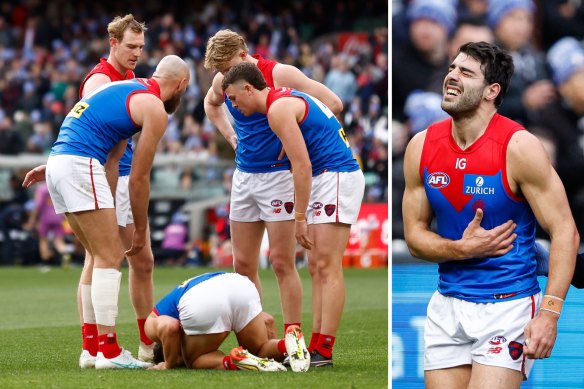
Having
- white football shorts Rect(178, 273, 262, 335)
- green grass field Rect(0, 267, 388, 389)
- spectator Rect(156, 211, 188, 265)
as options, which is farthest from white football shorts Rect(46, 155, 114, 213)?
spectator Rect(156, 211, 188, 265)

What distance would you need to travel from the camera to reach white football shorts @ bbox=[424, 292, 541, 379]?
Result: 4926 millimetres

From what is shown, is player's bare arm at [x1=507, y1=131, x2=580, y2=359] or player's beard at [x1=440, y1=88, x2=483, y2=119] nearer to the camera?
player's bare arm at [x1=507, y1=131, x2=580, y2=359]

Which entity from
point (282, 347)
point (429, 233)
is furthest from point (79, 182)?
point (429, 233)

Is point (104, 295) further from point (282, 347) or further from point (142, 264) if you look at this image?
point (282, 347)

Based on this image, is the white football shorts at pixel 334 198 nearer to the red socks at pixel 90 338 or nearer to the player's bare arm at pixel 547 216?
the red socks at pixel 90 338

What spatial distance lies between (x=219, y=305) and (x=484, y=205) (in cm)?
228

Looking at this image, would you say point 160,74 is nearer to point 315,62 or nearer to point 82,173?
point 82,173

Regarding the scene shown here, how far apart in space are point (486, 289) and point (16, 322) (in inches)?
271

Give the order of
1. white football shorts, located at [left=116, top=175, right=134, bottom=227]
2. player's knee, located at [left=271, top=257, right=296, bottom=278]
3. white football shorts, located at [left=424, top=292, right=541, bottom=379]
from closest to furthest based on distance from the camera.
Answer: white football shorts, located at [left=424, top=292, right=541, bottom=379] → player's knee, located at [left=271, top=257, right=296, bottom=278] → white football shorts, located at [left=116, top=175, right=134, bottom=227]

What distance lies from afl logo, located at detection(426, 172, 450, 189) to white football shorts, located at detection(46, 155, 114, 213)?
2559 mm

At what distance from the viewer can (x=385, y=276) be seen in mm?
16578

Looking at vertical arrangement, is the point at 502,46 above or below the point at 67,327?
above

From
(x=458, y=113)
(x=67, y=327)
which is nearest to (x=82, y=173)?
(x=458, y=113)

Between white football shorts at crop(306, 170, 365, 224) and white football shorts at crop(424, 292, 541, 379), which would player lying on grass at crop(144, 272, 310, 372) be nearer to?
white football shorts at crop(306, 170, 365, 224)
